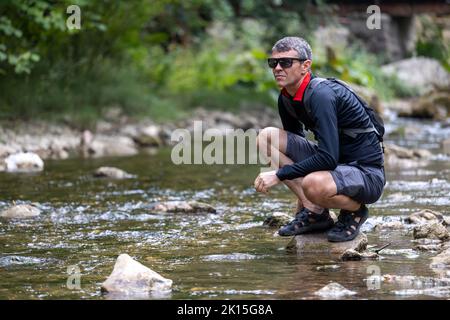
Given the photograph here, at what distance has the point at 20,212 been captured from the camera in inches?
282

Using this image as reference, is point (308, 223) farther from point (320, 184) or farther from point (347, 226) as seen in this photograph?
point (320, 184)

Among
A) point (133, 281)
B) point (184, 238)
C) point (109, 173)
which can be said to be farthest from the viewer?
point (109, 173)

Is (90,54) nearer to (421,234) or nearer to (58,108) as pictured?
(58,108)

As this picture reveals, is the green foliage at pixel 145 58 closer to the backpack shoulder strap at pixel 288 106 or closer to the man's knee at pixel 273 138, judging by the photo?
the man's knee at pixel 273 138

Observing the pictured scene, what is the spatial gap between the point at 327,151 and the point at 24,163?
6.34 metres

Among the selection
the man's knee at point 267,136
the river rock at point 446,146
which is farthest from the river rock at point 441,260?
the river rock at point 446,146

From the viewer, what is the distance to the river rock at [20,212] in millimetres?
7113

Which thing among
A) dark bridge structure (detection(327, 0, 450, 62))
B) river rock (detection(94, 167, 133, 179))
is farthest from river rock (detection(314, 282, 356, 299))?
dark bridge structure (detection(327, 0, 450, 62))

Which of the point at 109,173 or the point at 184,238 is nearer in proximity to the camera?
the point at 184,238

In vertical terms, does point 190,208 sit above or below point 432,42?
below

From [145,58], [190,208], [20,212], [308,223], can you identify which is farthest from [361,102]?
[145,58]

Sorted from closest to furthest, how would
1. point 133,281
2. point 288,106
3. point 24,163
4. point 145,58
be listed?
point 133,281 → point 288,106 → point 24,163 → point 145,58

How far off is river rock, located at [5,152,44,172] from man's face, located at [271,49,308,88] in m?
5.88
